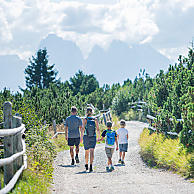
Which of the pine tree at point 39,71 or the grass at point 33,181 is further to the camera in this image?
the pine tree at point 39,71

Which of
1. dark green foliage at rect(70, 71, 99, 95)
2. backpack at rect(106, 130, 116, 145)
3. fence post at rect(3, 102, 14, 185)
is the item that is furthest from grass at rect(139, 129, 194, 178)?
dark green foliage at rect(70, 71, 99, 95)

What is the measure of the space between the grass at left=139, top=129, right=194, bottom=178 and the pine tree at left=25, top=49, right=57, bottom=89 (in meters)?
49.3

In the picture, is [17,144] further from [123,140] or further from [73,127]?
[123,140]

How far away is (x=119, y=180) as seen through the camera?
8.01 meters

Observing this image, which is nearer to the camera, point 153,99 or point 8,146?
point 8,146

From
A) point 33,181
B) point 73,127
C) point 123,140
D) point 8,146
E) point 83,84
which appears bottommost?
point 33,181

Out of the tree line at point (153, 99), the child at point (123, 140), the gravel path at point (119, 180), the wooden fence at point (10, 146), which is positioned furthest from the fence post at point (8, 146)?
the child at point (123, 140)

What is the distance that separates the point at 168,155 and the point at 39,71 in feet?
173

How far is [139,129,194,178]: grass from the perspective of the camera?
863 centimetres

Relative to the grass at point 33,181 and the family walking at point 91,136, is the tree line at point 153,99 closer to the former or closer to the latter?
the family walking at point 91,136

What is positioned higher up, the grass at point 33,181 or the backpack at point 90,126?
the backpack at point 90,126

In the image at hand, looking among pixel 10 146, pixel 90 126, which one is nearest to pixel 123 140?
pixel 90 126

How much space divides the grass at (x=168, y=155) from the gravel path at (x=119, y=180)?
25 centimetres

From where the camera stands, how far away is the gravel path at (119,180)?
6879mm
